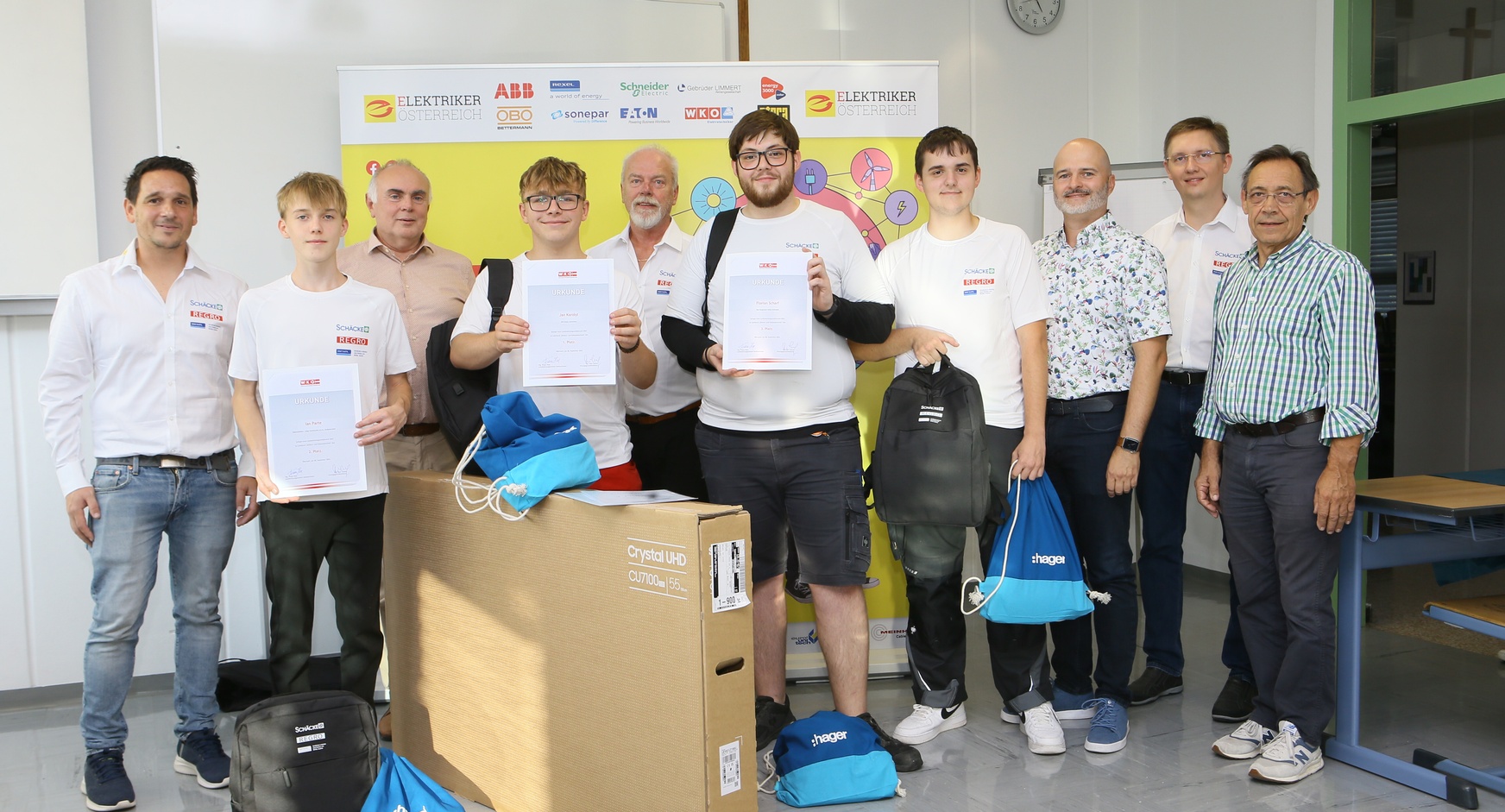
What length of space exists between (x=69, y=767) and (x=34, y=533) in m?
1.14

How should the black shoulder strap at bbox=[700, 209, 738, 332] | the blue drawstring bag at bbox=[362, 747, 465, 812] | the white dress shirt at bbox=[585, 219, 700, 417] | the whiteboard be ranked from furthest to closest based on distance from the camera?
the whiteboard, the white dress shirt at bbox=[585, 219, 700, 417], the black shoulder strap at bbox=[700, 209, 738, 332], the blue drawstring bag at bbox=[362, 747, 465, 812]

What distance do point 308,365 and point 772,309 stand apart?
126cm

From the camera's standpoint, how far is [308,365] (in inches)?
112

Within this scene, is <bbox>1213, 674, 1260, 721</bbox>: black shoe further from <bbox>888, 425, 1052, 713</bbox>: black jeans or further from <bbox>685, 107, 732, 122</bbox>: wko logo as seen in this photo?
<bbox>685, 107, 732, 122</bbox>: wko logo

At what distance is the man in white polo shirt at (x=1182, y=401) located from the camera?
11.8 feet

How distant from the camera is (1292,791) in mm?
2965

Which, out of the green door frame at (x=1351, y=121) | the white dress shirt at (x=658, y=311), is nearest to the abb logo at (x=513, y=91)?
the white dress shirt at (x=658, y=311)

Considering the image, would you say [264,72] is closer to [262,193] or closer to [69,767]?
[262,193]

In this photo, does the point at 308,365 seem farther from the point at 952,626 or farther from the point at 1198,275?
the point at 1198,275

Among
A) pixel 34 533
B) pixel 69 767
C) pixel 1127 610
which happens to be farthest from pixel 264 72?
pixel 1127 610

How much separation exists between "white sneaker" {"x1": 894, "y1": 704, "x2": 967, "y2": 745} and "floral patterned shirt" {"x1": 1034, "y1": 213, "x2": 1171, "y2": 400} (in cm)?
109

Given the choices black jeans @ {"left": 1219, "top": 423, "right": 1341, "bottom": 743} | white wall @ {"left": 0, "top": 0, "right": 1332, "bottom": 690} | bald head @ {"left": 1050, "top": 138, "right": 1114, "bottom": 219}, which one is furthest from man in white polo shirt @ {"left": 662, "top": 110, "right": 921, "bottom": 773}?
white wall @ {"left": 0, "top": 0, "right": 1332, "bottom": 690}

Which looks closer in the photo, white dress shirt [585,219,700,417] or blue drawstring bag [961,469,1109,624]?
blue drawstring bag [961,469,1109,624]

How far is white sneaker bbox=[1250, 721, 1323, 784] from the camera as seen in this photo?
118 inches
